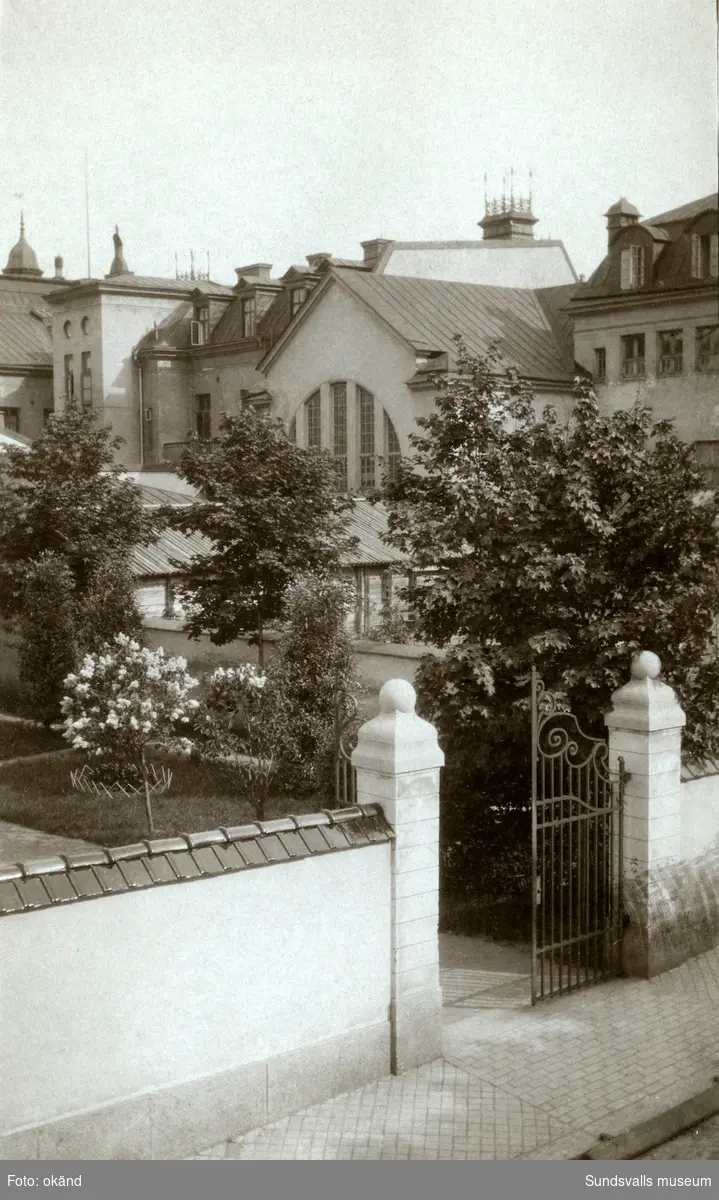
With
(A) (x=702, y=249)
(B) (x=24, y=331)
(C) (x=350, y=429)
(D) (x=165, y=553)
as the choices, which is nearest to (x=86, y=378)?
(B) (x=24, y=331)

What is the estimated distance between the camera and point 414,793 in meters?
7.54

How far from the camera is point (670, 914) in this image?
30.8ft

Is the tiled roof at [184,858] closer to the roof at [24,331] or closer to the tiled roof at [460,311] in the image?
the roof at [24,331]

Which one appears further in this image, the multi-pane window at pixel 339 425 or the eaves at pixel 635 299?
the multi-pane window at pixel 339 425

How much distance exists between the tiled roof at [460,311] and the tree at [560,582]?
296 inches

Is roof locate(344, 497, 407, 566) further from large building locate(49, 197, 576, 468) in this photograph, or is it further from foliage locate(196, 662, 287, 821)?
foliage locate(196, 662, 287, 821)

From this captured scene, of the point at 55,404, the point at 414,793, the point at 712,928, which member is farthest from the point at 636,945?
the point at 55,404

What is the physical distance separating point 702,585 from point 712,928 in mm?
2783

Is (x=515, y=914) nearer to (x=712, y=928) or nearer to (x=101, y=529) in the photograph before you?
(x=712, y=928)

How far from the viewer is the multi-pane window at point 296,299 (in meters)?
22.4

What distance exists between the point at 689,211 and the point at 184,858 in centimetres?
763

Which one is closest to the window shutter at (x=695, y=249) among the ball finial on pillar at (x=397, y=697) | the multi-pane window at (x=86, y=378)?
the ball finial on pillar at (x=397, y=697)

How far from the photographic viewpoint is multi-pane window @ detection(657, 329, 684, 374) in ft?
46.4

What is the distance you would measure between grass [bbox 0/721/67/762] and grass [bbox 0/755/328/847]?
57cm
